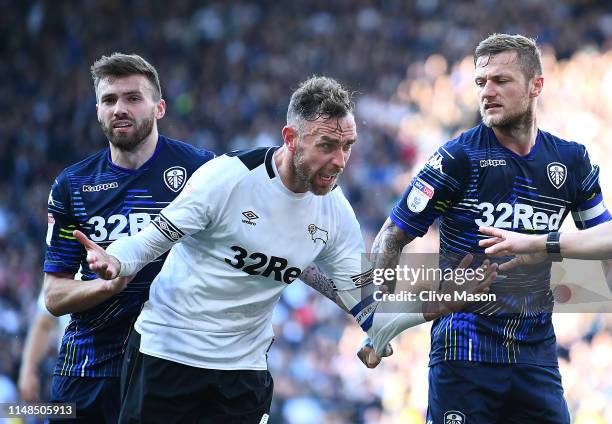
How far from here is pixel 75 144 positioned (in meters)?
20.4

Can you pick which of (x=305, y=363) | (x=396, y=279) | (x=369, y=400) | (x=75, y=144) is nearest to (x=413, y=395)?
(x=369, y=400)

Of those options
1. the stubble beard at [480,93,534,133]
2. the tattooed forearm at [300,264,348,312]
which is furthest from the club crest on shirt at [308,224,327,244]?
the stubble beard at [480,93,534,133]

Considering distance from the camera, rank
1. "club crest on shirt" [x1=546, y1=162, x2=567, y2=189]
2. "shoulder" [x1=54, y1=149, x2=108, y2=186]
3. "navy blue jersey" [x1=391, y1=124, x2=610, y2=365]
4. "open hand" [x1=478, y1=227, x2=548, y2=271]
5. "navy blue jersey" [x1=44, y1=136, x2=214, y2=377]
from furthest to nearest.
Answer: "shoulder" [x1=54, y1=149, x2=108, y2=186] < "navy blue jersey" [x1=44, y1=136, x2=214, y2=377] < "club crest on shirt" [x1=546, y1=162, x2=567, y2=189] < "navy blue jersey" [x1=391, y1=124, x2=610, y2=365] < "open hand" [x1=478, y1=227, x2=548, y2=271]

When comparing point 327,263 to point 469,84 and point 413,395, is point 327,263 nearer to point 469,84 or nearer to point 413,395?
point 413,395

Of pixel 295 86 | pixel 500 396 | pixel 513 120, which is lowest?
pixel 500 396

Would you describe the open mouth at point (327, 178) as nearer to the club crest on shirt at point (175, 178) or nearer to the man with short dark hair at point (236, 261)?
the man with short dark hair at point (236, 261)

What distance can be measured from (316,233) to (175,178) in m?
0.96

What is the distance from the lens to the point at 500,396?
5.66 metres

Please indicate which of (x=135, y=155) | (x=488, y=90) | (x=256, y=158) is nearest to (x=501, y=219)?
(x=488, y=90)

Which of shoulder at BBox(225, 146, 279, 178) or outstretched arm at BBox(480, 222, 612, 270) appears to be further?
shoulder at BBox(225, 146, 279, 178)

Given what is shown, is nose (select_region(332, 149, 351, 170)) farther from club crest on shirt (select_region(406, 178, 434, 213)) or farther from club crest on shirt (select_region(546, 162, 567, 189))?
club crest on shirt (select_region(546, 162, 567, 189))

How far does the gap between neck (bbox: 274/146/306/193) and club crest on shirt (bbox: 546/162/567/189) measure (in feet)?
4.45

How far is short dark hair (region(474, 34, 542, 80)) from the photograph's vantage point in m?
5.89

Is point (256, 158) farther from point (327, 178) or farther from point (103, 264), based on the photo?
point (103, 264)
